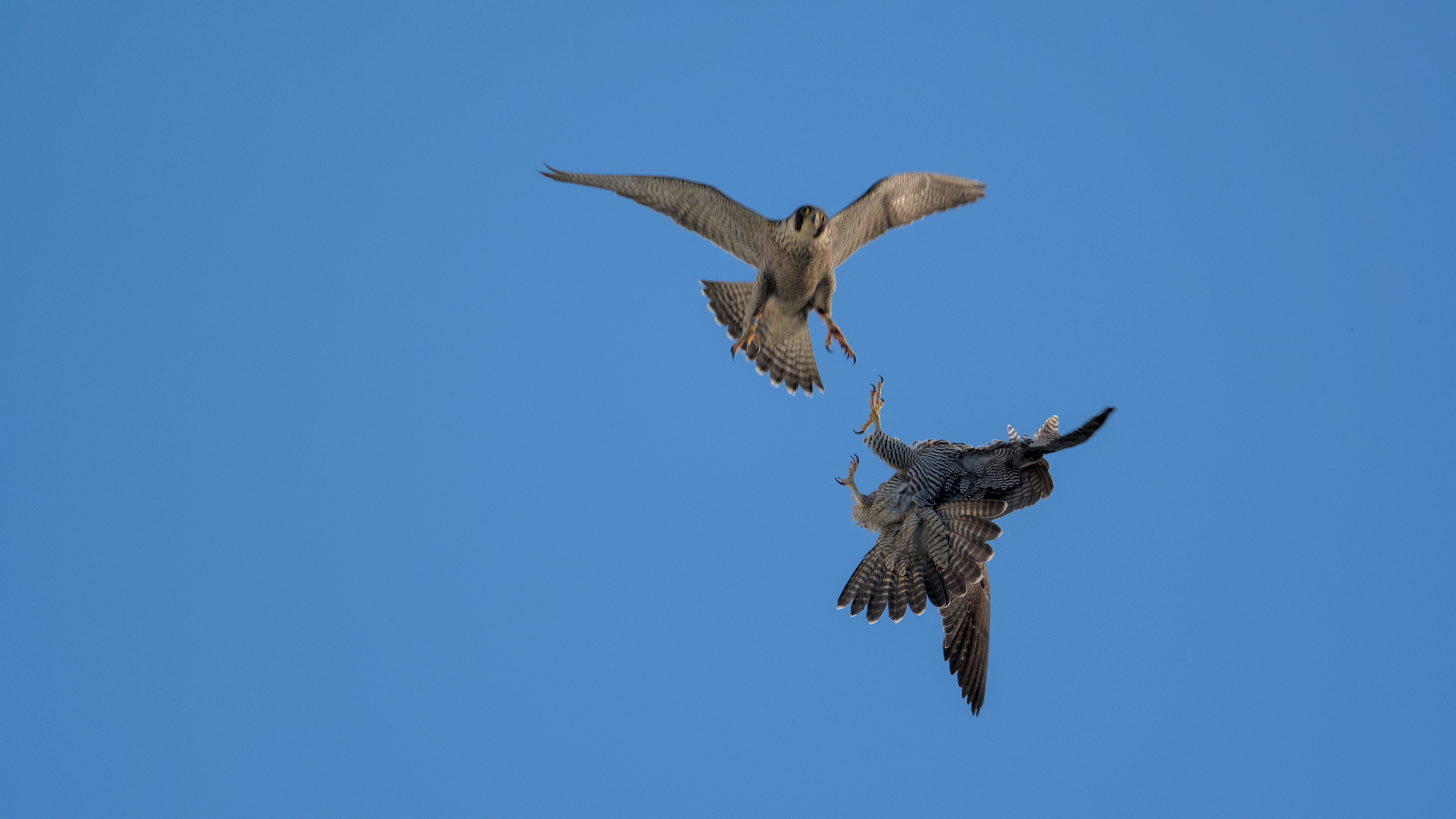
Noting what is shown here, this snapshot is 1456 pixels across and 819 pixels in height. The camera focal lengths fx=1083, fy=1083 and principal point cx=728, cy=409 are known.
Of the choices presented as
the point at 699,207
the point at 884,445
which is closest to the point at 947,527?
the point at 884,445

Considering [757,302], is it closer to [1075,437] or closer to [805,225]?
[805,225]

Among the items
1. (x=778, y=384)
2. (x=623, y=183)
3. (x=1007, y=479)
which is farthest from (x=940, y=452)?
(x=623, y=183)

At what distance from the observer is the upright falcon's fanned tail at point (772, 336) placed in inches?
453

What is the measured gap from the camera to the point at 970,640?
10.3m

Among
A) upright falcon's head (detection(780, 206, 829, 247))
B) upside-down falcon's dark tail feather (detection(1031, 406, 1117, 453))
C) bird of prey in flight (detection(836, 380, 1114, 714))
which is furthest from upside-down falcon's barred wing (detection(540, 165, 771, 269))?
upside-down falcon's dark tail feather (detection(1031, 406, 1117, 453))

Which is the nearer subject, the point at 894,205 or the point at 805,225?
the point at 805,225

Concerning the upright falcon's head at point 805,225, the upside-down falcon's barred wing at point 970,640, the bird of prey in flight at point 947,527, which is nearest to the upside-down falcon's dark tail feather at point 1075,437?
the bird of prey in flight at point 947,527

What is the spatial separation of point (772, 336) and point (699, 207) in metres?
1.72

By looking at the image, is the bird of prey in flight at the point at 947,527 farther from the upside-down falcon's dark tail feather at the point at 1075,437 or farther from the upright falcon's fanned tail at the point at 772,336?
the upright falcon's fanned tail at the point at 772,336

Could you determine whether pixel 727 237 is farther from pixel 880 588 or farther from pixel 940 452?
pixel 880 588

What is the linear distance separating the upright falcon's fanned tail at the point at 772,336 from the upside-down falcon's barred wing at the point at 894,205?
893mm

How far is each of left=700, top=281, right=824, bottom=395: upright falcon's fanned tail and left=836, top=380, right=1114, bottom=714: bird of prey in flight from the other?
1302 mm

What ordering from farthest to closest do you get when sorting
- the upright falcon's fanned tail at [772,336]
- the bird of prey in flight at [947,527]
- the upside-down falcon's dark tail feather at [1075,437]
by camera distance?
the upright falcon's fanned tail at [772,336] → the bird of prey in flight at [947,527] → the upside-down falcon's dark tail feather at [1075,437]

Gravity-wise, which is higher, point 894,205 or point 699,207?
point 699,207
